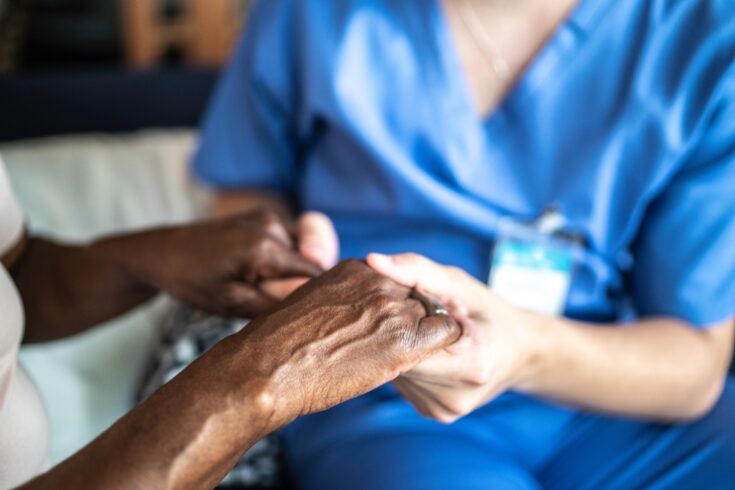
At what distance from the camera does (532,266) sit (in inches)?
31.4

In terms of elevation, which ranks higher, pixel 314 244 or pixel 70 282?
pixel 314 244

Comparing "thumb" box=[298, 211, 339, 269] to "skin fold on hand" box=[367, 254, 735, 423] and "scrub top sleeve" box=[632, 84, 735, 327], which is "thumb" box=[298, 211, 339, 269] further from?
"scrub top sleeve" box=[632, 84, 735, 327]

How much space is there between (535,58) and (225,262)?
1.33ft

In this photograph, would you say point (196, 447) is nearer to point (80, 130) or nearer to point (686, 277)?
point (686, 277)

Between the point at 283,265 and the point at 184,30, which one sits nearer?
the point at 283,265

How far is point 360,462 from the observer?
0.70m

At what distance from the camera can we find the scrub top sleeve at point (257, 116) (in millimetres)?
888

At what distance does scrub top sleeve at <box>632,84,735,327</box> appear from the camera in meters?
0.71

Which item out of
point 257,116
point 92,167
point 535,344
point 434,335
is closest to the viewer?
point 434,335

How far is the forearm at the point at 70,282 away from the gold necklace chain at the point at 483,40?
17.2 inches

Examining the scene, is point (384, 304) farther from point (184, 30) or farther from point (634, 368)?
point (184, 30)

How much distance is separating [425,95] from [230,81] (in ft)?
0.92

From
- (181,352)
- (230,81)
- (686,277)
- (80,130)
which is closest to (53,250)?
(181,352)

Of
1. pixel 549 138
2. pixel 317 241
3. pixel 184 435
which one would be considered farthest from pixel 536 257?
pixel 184 435
